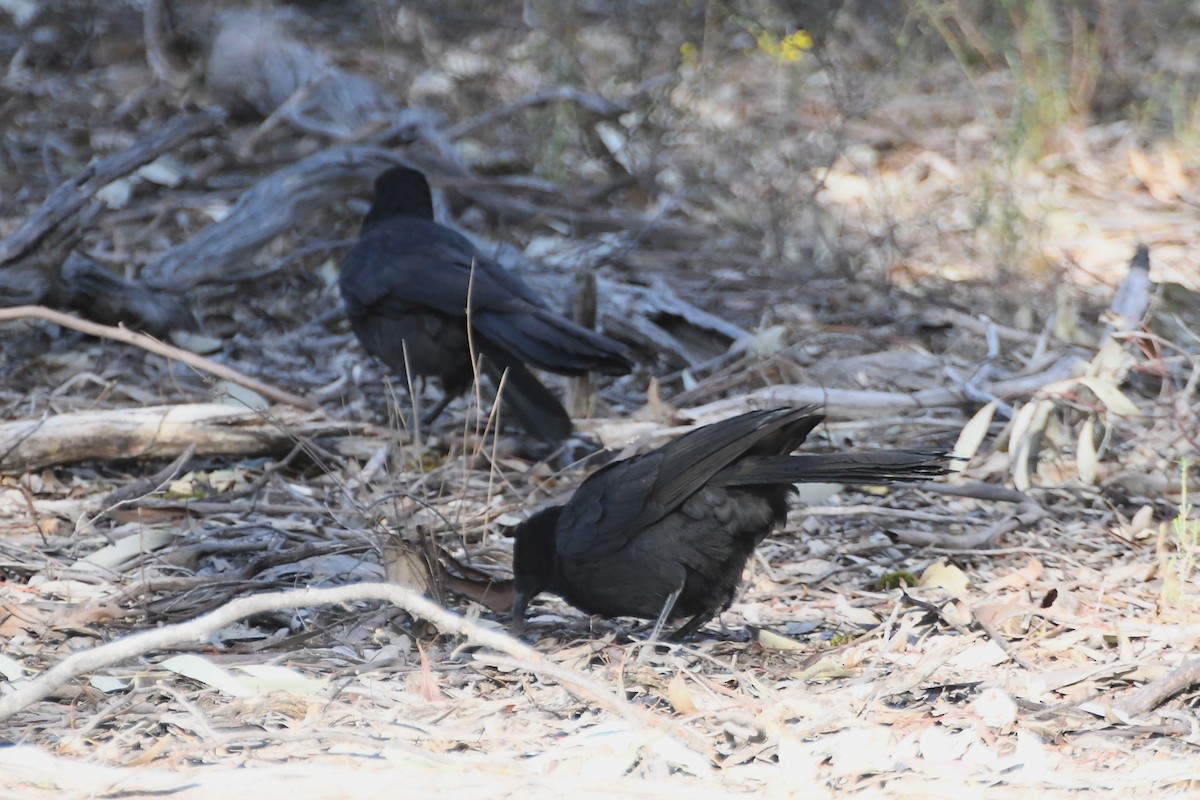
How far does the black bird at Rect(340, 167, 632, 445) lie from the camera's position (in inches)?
230

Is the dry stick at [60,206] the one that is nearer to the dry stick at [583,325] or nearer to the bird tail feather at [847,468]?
the dry stick at [583,325]

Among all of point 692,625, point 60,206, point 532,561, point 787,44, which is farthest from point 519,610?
point 787,44

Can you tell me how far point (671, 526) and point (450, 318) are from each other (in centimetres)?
253

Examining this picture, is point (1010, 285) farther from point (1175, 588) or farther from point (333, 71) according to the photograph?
point (333, 71)

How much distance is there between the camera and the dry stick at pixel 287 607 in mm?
2662

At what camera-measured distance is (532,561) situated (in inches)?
167

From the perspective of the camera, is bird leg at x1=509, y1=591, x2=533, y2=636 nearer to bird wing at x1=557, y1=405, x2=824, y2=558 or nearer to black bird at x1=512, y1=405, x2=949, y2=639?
black bird at x1=512, y1=405, x2=949, y2=639

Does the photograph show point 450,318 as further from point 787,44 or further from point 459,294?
point 787,44

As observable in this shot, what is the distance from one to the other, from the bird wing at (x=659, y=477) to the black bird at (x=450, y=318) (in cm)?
128

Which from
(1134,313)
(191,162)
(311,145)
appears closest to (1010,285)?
(1134,313)

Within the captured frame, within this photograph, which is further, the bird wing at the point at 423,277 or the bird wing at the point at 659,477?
the bird wing at the point at 423,277

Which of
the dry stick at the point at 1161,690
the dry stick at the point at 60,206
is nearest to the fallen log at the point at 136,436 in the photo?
the dry stick at the point at 60,206

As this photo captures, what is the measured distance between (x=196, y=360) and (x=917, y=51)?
8183 mm

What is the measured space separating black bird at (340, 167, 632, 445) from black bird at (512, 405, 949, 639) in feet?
4.40
